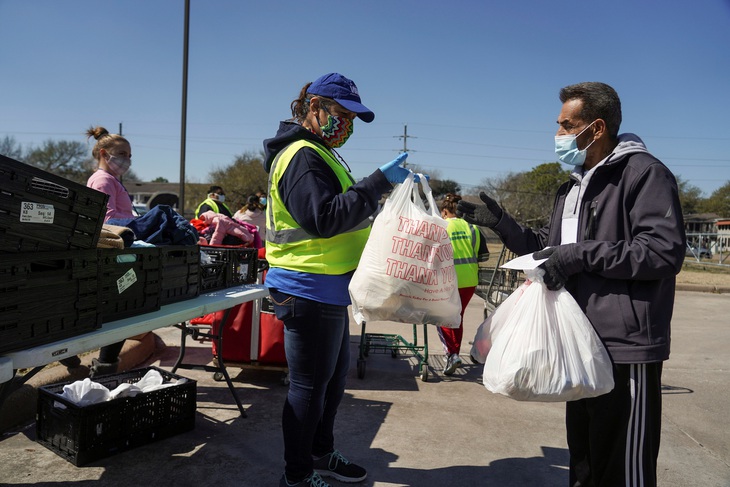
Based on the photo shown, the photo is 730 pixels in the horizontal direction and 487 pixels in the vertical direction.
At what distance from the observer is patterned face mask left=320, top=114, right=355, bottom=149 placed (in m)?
2.63

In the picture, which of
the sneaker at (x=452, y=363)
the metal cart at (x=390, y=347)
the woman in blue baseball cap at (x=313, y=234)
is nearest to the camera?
the woman in blue baseball cap at (x=313, y=234)

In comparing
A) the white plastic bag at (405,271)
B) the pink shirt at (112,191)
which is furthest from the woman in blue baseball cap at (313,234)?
the pink shirt at (112,191)

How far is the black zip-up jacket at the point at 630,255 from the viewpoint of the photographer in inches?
75.8

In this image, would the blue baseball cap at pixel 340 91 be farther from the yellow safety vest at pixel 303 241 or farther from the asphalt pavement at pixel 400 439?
the asphalt pavement at pixel 400 439

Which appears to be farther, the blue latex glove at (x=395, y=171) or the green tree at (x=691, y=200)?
the green tree at (x=691, y=200)

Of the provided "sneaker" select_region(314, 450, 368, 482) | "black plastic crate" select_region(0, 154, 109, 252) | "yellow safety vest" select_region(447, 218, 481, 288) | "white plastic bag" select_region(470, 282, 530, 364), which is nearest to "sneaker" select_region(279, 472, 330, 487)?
"sneaker" select_region(314, 450, 368, 482)

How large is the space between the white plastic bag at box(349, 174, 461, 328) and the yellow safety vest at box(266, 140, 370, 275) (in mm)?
108

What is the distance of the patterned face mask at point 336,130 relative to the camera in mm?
2627

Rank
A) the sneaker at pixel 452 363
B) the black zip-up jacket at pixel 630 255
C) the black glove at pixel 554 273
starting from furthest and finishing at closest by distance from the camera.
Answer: the sneaker at pixel 452 363, the black glove at pixel 554 273, the black zip-up jacket at pixel 630 255

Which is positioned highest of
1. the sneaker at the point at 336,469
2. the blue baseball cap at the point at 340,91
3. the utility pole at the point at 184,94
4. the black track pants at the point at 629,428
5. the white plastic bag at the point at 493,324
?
the utility pole at the point at 184,94

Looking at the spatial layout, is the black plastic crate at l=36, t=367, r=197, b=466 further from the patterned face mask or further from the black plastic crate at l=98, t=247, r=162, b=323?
the patterned face mask

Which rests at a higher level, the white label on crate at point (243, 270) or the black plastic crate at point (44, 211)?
the black plastic crate at point (44, 211)

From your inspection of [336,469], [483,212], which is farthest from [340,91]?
[336,469]

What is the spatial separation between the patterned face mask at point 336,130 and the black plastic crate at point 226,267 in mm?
1491
